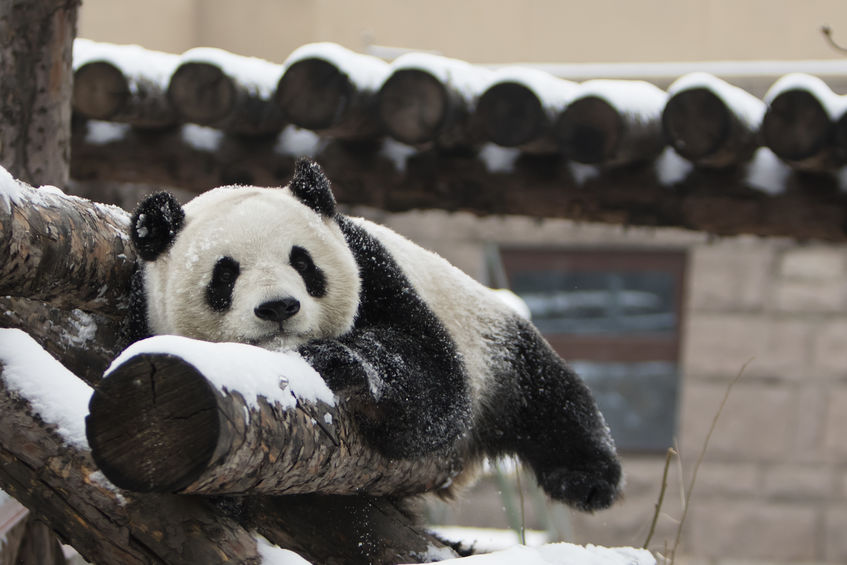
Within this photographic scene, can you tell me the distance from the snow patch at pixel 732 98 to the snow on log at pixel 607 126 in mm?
86

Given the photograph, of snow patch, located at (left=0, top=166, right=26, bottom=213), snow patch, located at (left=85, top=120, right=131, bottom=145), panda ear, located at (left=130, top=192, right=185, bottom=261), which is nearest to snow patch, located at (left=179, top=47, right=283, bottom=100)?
snow patch, located at (left=85, top=120, right=131, bottom=145)

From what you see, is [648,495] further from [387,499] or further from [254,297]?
[254,297]

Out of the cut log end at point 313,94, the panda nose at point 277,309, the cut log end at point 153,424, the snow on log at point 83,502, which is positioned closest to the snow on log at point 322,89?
the cut log end at point 313,94

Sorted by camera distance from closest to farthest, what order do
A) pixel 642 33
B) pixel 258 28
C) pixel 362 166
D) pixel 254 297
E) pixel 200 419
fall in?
pixel 200 419 < pixel 254 297 < pixel 362 166 < pixel 642 33 < pixel 258 28

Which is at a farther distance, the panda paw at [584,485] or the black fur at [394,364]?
the panda paw at [584,485]

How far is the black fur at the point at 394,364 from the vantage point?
131cm

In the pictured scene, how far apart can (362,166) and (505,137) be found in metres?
0.43

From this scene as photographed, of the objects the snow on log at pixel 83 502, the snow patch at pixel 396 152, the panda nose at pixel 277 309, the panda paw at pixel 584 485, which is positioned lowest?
the panda paw at pixel 584 485

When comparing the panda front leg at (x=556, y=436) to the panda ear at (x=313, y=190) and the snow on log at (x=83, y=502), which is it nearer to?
the panda ear at (x=313, y=190)

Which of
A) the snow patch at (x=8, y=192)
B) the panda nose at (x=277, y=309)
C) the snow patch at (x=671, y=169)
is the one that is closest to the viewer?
the snow patch at (x=8, y=192)

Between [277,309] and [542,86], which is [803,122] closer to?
[542,86]

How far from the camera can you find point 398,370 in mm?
1381

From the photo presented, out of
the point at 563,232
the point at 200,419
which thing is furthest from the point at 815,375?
the point at 200,419

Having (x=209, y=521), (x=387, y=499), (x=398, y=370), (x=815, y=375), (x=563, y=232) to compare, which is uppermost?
(x=398, y=370)
